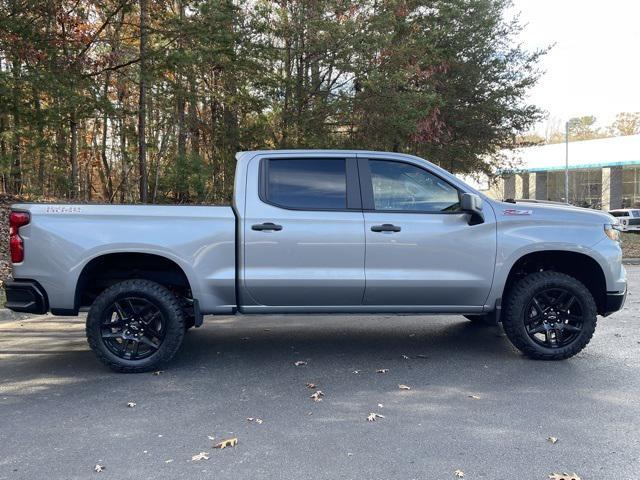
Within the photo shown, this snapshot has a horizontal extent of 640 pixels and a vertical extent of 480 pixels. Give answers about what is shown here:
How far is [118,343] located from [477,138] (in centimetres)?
1734

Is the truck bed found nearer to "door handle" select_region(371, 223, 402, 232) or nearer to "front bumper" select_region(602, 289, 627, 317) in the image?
"door handle" select_region(371, 223, 402, 232)

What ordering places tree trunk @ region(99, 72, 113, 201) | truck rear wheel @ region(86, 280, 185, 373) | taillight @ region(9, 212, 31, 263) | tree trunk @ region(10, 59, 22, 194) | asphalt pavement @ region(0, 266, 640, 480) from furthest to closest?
1. tree trunk @ region(99, 72, 113, 201)
2. tree trunk @ region(10, 59, 22, 194)
3. truck rear wheel @ region(86, 280, 185, 373)
4. taillight @ region(9, 212, 31, 263)
5. asphalt pavement @ region(0, 266, 640, 480)

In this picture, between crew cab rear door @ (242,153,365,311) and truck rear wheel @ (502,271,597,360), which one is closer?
crew cab rear door @ (242,153,365,311)

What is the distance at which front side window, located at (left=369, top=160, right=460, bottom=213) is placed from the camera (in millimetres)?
5453

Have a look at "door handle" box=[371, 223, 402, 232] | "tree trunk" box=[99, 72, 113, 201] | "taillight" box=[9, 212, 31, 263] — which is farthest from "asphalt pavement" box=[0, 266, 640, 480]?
"tree trunk" box=[99, 72, 113, 201]

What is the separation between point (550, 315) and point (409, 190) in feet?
6.11

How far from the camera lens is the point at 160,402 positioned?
4.50m

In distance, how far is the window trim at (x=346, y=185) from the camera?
17.5 feet

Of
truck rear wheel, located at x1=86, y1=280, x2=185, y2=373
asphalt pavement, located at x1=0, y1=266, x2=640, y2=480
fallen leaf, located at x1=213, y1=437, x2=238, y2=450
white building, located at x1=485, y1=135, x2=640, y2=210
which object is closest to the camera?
asphalt pavement, located at x1=0, y1=266, x2=640, y2=480

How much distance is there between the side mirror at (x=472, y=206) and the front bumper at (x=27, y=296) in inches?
154

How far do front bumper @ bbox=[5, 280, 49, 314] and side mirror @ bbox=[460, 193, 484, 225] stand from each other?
3.90 meters

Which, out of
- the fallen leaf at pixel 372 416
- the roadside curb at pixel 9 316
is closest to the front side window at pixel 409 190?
the fallen leaf at pixel 372 416

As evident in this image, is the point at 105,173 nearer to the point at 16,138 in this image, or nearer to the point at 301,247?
the point at 16,138

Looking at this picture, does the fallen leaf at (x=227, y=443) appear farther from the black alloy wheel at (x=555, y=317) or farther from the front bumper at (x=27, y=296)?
the black alloy wheel at (x=555, y=317)
